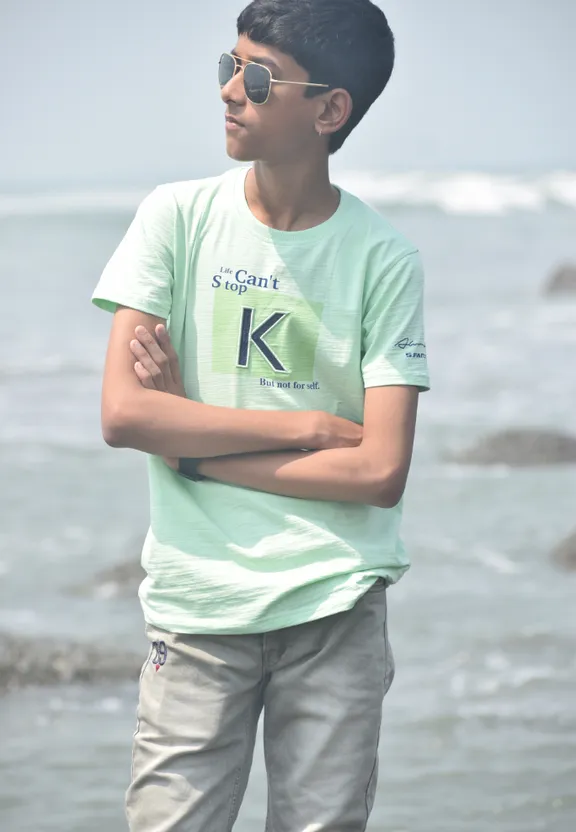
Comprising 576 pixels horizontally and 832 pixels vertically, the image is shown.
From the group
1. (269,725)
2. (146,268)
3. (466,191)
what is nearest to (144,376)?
(146,268)

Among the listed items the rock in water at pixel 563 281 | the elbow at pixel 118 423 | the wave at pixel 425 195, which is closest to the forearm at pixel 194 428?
the elbow at pixel 118 423

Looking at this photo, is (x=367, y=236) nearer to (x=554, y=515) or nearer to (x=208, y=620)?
(x=208, y=620)

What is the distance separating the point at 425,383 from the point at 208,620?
16.8 inches

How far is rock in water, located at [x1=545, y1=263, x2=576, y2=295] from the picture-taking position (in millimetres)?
12930

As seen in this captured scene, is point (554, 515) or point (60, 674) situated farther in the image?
point (554, 515)

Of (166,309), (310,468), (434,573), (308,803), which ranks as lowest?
(434,573)

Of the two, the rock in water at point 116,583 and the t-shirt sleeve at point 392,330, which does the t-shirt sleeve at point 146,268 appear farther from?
the rock in water at point 116,583

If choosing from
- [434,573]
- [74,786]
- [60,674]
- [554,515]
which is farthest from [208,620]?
[554,515]

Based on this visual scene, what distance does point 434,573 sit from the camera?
618 cm

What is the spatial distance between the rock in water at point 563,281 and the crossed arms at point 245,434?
11239mm

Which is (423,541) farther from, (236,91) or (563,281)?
(563,281)

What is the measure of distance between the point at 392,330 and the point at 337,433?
0.15m

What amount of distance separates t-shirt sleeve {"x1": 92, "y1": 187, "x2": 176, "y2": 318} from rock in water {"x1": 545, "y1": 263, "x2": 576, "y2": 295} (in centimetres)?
1125

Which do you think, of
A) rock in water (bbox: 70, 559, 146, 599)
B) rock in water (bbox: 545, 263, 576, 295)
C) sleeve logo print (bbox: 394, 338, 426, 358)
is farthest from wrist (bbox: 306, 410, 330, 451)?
rock in water (bbox: 545, 263, 576, 295)
